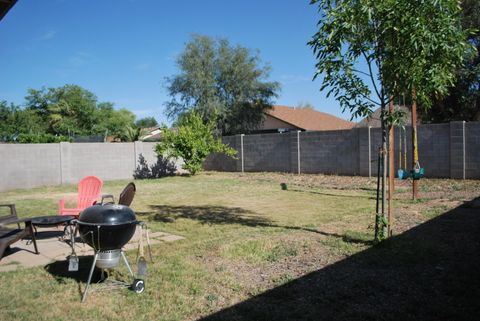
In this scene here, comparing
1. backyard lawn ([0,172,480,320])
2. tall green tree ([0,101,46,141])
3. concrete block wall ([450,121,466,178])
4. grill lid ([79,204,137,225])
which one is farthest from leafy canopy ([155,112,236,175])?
tall green tree ([0,101,46,141])

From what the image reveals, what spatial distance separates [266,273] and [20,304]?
2.76 metres

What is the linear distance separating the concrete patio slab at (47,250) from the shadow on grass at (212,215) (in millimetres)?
1597

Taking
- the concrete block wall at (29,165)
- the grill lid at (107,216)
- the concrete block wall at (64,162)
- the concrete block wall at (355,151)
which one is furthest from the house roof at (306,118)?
the grill lid at (107,216)

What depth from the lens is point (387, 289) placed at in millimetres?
4453

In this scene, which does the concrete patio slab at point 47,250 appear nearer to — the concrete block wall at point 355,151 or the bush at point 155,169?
the concrete block wall at point 355,151

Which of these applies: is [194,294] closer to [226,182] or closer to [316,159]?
[226,182]

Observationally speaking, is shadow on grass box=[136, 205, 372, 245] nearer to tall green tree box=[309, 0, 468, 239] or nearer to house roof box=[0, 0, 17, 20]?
tall green tree box=[309, 0, 468, 239]

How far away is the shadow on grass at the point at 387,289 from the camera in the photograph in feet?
12.8

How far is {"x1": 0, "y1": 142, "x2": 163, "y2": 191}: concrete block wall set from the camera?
16.5 metres

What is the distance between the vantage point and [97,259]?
4555 millimetres

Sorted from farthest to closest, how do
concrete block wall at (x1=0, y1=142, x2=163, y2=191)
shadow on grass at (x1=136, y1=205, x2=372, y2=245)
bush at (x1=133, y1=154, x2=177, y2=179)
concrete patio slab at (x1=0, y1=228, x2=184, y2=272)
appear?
1. bush at (x1=133, y1=154, x2=177, y2=179)
2. concrete block wall at (x1=0, y1=142, x2=163, y2=191)
3. shadow on grass at (x1=136, y1=205, x2=372, y2=245)
4. concrete patio slab at (x1=0, y1=228, x2=184, y2=272)

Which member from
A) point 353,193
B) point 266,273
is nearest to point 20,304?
point 266,273

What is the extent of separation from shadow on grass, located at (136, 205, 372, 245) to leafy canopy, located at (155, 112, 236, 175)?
9212mm

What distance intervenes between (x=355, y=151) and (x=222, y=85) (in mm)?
15499
